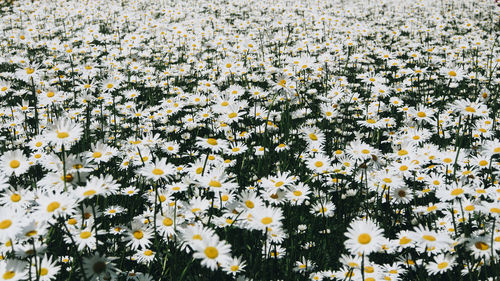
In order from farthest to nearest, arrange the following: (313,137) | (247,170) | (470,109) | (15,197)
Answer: (247,170), (313,137), (470,109), (15,197)

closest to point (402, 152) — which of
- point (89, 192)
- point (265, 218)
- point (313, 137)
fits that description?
point (313, 137)

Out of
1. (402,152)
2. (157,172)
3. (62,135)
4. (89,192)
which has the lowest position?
(402,152)

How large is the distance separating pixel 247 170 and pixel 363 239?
6.34 feet

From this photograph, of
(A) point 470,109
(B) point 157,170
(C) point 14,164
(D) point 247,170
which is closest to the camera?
(B) point 157,170

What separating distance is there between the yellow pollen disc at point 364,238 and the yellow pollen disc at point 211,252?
0.78 m

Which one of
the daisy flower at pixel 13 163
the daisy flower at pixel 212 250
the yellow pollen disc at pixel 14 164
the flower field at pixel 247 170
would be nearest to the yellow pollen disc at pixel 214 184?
the flower field at pixel 247 170

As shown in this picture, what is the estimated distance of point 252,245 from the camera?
2562mm

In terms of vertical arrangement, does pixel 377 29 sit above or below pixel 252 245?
A: above

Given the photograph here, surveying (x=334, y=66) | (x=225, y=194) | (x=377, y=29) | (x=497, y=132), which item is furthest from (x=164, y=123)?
(x=377, y=29)

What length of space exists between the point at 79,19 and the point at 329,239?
11.5m

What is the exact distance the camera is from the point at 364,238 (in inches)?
74.6

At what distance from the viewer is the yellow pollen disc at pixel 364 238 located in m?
1.88

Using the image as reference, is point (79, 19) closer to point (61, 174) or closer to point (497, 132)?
point (61, 174)

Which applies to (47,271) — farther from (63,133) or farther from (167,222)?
(63,133)
